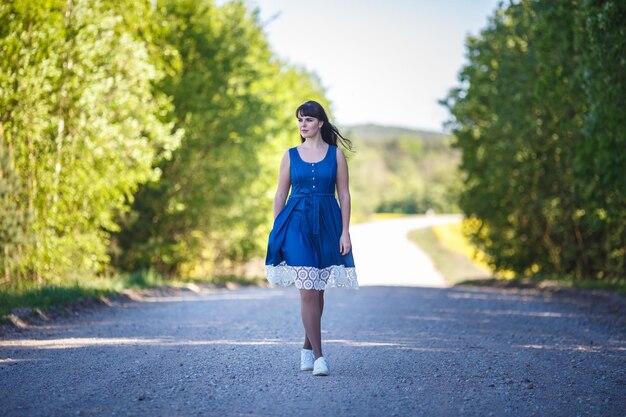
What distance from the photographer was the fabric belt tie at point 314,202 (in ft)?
23.6

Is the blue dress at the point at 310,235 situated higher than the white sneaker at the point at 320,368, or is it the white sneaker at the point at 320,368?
the blue dress at the point at 310,235

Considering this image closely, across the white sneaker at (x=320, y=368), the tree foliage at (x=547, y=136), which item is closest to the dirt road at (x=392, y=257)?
the tree foliage at (x=547, y=136)

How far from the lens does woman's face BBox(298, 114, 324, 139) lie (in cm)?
731

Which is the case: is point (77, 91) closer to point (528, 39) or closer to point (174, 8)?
point (174, 8)

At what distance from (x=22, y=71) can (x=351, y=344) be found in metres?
7.31

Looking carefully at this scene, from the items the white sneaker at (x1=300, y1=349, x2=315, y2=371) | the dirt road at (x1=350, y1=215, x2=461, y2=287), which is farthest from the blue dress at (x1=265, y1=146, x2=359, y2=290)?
the dirt road at (x1=350, y1=215, x2=461, y2=287)

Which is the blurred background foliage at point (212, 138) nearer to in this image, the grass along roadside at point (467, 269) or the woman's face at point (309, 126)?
the grass along roadside at point (467, 269)

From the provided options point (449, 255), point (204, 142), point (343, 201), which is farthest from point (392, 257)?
point (343, 201)

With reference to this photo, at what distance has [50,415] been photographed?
17.3 ft

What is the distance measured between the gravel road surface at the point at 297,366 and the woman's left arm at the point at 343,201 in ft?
3.55

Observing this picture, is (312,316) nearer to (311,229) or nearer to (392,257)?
(311,229)

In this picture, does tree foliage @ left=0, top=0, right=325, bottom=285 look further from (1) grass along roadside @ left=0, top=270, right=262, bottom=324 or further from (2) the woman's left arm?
(2) the woman's left arm

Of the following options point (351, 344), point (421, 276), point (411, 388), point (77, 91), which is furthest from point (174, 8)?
point (421, 276)

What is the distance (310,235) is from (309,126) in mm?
961
